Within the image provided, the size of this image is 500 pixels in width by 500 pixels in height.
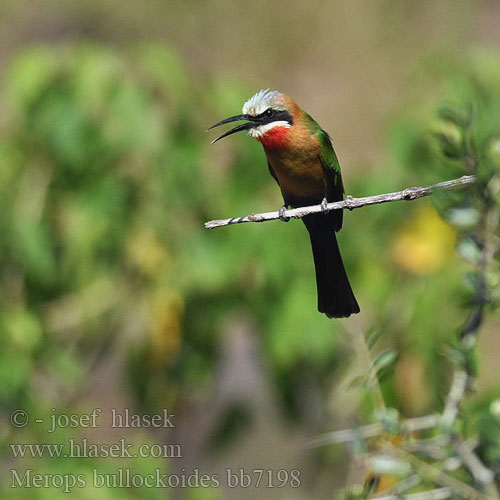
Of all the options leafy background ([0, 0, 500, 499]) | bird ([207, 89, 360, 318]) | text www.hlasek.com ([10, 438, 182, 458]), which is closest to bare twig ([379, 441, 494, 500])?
bird ([207, 89, 360, 318])

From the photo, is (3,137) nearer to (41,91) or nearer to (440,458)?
(41,91)

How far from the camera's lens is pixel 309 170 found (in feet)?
4.17

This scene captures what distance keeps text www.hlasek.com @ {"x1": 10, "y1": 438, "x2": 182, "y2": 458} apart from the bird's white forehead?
5.89 feet

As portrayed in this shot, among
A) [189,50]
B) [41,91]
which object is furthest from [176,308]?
[189,50]

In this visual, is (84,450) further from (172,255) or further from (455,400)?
(455,400)

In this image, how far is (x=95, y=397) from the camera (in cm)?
506

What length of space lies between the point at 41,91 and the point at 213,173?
630mm

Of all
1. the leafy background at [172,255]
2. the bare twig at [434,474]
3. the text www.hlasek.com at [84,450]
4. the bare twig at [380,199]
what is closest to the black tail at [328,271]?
the bare twig at [380,199]

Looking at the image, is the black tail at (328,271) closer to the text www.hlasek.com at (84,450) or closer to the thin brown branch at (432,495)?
the thin brown branch at (432,495)

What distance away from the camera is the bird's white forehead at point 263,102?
1.00 meters

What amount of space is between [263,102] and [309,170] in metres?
0.28

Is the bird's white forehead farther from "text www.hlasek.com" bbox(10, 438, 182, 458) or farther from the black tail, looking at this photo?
"text www.hlasek.com" bbox(10, 438, 182, 458)

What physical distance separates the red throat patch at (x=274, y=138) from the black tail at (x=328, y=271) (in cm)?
10

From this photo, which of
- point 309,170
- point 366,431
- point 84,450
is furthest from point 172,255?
point 309,170
